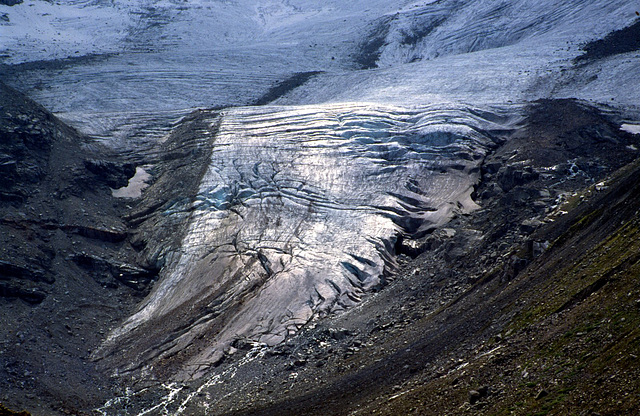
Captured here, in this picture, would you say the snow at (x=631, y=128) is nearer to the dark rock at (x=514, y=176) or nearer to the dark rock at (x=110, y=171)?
the dark rock at (x=514, y=176)

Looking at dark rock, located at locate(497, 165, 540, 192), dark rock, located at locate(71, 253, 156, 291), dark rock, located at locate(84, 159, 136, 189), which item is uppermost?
dark rock, located at locate(497, 165, 540, 192)

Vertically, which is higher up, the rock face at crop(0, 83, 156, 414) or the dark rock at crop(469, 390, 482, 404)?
the dark rock at crop(469, 390, 482, 404)

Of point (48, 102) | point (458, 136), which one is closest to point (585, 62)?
point (458, 136)

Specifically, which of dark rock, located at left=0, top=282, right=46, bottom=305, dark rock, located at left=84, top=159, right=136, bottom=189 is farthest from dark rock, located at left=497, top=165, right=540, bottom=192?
dark rock, located at left=0, top=282, right=46, bottom=305

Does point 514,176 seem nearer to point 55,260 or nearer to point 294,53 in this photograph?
point 55,260

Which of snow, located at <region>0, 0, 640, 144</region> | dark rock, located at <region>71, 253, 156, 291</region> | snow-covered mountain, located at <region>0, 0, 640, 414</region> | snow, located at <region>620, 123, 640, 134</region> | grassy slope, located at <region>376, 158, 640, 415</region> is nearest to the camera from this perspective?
grassy slope, located at <region>376, 158, 640, 415</region>

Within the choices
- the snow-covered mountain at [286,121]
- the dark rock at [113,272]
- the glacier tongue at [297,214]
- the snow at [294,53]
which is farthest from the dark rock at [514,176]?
the dark rock at [113,272]

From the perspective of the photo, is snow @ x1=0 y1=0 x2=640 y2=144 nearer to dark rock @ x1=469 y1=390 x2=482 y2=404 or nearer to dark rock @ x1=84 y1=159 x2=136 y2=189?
dark rock @ x1=84 y1=159 x2=136 y2=189

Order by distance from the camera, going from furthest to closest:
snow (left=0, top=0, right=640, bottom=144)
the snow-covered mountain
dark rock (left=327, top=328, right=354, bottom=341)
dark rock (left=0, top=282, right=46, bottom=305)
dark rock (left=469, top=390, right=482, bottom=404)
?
snow (left=0, top=0, right=640, bottom=144) < dark rock (left=0, top=282, right=46, bottom=305) < the snow-covered mountain < dark rock (left=327, top=328, right=354, bottom=341) < dark rock (left=469, top=390, right=482, bottom=404)
